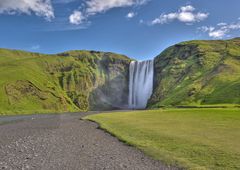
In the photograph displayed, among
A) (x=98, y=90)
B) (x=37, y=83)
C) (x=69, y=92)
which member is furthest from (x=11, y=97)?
(x=98, y=90)

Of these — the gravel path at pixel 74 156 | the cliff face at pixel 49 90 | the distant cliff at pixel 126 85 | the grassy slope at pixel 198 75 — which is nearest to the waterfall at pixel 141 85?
the distant cliff at pixel 126 85

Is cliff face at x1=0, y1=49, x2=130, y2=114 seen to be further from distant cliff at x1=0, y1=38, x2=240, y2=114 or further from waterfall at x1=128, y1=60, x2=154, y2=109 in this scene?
waterfall at x1=128, y1=60, x2=154, y2=109

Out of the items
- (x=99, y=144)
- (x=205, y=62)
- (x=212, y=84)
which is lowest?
(x=99, y=144)

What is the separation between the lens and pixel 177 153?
74.2ft

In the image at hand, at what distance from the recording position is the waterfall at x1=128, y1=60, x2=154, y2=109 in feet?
609

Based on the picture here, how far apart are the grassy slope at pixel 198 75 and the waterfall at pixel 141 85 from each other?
512 centimetres

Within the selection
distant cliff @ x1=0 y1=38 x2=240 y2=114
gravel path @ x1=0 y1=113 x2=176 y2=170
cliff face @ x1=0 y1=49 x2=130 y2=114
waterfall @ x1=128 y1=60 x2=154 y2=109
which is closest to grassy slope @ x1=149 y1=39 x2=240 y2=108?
distant cliff @ x1=0 y1=38 x2=240 y2=114

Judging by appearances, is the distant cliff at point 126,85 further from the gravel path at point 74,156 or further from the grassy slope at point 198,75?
the gravel path at point 74,156

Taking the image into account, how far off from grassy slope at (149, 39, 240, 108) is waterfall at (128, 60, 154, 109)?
5.12 meters

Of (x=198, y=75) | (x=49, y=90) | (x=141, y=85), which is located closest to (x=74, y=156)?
(x=49, y=90)

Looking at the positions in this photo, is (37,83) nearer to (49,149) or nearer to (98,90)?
(98,90)

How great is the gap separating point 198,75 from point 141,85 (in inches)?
1664

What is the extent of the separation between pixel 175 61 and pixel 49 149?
167092 mm

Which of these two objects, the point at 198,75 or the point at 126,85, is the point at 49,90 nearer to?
the point at 126,85
